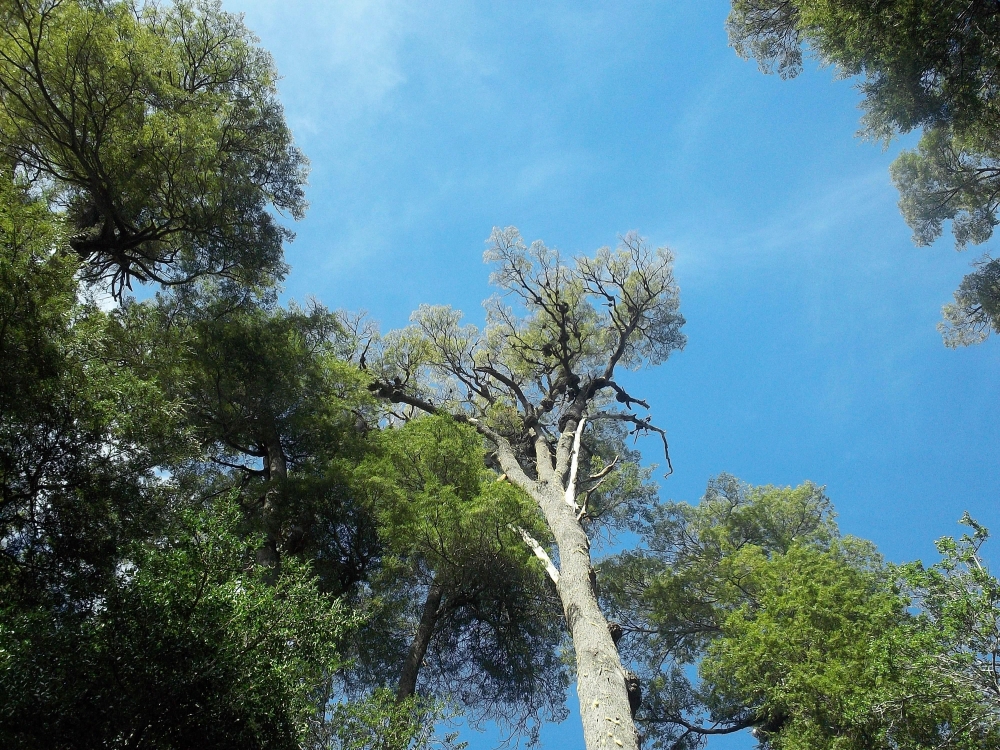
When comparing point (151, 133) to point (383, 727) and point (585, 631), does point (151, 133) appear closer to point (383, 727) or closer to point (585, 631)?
point (383, 727)

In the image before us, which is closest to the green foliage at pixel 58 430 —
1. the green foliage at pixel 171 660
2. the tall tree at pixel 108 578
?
the tall tree at pixel 108 578

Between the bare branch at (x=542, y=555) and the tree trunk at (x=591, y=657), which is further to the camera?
the bare branch at (x=542, y=555)

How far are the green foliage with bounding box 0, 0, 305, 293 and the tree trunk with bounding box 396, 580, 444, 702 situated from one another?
7.05 meters

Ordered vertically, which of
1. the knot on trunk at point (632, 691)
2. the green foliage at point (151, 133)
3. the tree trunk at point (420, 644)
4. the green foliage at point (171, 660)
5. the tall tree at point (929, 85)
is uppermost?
the tall tree at point (929, 85)

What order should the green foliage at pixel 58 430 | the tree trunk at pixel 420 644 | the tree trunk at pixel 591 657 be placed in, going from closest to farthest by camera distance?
1. the green foliage at pixel 58 430
2. the tree trunk at pixel 591 657
3. the tree trunk at pixel 420 644

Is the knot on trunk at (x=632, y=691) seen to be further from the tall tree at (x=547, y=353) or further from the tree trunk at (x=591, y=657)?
the tall tree at (x=547, y=353)

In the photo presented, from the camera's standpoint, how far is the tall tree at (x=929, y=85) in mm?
9734

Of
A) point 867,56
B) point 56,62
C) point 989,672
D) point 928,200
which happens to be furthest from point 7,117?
point 928,200

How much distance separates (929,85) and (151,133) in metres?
→ 13.1

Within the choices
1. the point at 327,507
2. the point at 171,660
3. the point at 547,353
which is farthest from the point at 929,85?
the point at 171,660

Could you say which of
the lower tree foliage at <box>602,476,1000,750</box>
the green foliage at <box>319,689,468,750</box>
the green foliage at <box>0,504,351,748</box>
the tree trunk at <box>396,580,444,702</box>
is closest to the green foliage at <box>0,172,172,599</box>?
the green foliage at <box>0,504,351,748</box>

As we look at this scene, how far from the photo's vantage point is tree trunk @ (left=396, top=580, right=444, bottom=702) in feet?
30.5

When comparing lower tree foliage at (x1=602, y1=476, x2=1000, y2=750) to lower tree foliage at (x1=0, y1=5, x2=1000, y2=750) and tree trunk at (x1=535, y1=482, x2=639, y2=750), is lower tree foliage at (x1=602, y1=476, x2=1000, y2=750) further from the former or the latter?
tree trunk at (x1=535, y1=482, x2=639, y2=750)

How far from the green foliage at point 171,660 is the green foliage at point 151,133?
6848mm
